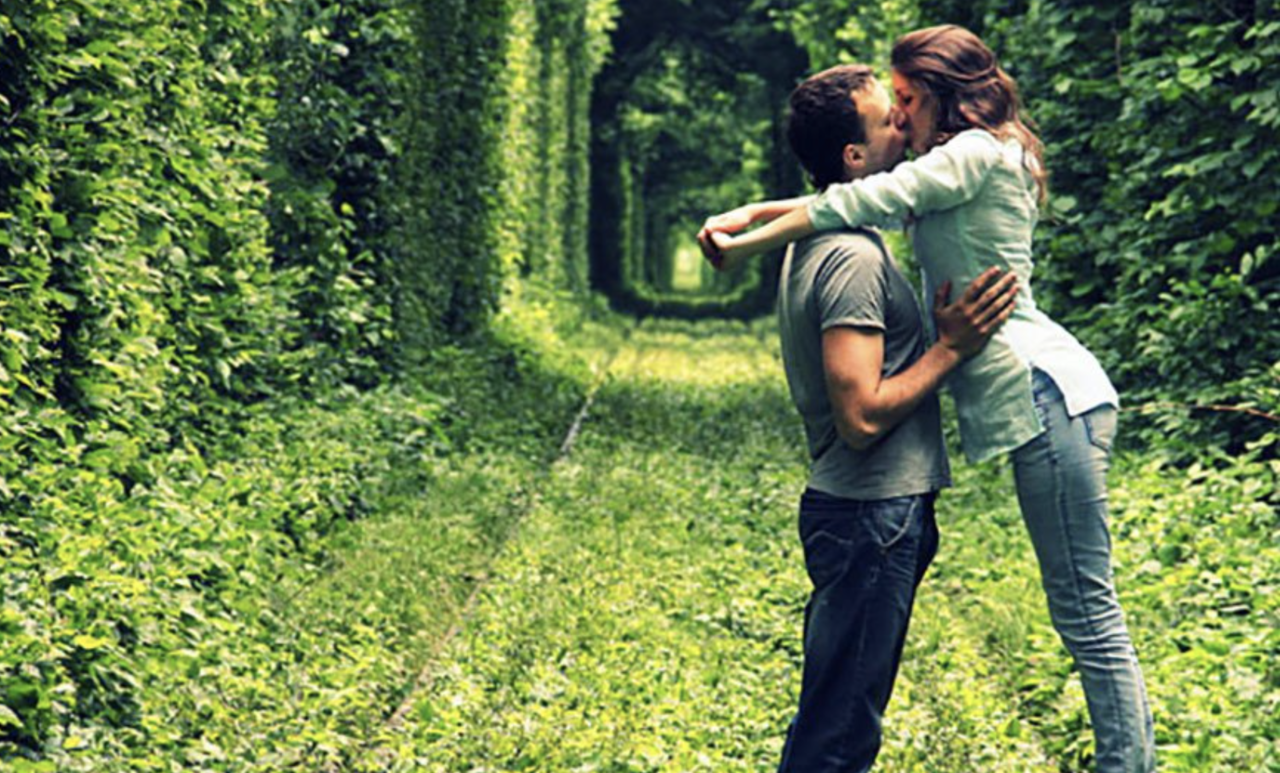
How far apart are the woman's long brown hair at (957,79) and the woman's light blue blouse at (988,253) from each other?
55 millimetres

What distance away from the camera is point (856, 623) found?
4125 mm

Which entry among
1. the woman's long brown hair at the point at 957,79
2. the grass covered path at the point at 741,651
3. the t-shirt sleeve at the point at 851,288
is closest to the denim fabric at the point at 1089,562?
the t-shirt sleeve at the point at 851,288

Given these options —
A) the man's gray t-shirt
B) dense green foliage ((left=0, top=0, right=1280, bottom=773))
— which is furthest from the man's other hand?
dense green foliage ((left=0, top=0, right=1280, bottom=773))

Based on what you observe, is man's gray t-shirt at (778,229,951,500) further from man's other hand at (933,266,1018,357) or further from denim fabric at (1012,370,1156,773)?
denim fabric at (1012,370,1156,773)

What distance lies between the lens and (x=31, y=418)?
6.30m

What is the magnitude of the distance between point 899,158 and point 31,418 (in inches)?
145

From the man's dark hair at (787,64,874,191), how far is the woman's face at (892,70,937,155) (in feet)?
0.47

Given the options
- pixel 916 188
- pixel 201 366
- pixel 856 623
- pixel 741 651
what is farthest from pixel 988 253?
pixel 201 366

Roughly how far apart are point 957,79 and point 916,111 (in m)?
0.13

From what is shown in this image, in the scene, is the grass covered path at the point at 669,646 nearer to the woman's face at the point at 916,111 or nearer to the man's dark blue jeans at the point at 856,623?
the man's dark blue jeans at the point at 856,623

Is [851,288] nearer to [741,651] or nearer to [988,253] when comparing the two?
[988,253]

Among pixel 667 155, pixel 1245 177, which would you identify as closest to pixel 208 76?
pixel 1245 177

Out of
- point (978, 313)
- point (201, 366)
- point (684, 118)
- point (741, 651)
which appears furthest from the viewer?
point (684, 118)

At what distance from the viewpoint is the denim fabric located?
13.7 ft
